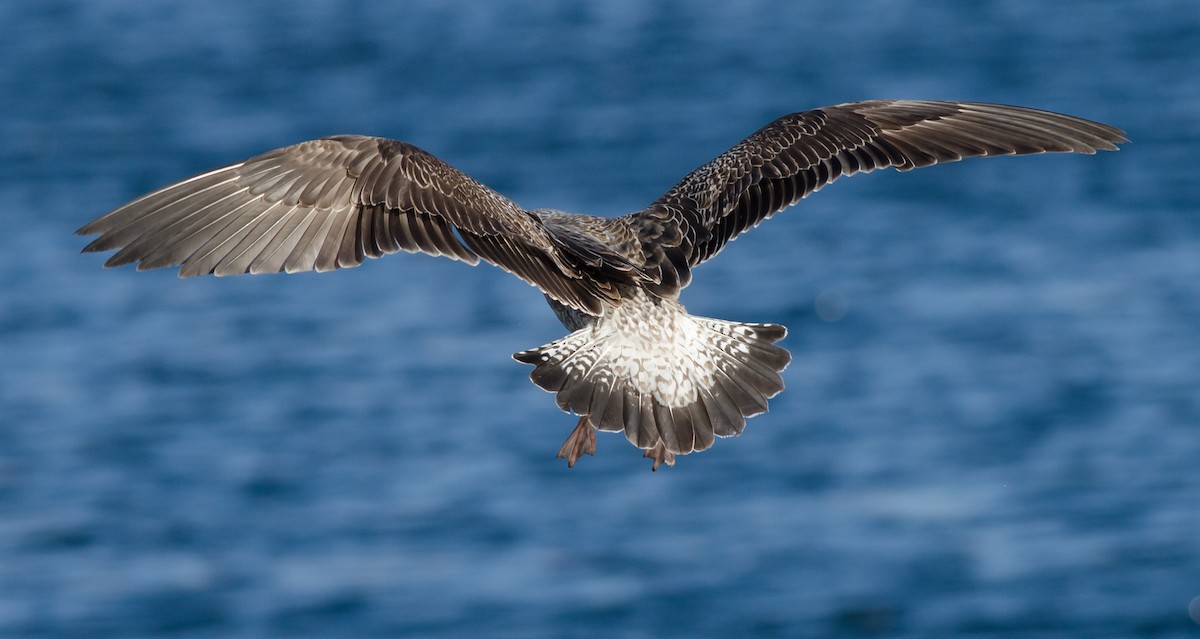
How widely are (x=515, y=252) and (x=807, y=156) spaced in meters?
1.44

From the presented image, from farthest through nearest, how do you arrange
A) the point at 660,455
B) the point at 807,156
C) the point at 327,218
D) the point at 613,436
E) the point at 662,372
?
the point at 613,436 → the point at 807,156 → the point at 660,455 → the point at 662,372 → the point at 327,218

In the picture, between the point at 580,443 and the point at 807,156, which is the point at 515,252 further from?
the point at 807,156

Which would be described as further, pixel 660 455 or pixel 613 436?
pixel 613 436

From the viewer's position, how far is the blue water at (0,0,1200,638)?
14.2 m

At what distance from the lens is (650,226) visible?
23.2ft

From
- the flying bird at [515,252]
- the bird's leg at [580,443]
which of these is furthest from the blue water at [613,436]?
the flying bird at [515,252]

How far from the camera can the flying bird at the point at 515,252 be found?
250 inches

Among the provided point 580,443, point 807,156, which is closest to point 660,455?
point 580,443

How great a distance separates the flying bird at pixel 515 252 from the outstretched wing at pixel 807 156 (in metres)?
0.03

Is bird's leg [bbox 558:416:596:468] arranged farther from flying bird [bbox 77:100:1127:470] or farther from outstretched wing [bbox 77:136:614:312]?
outstretched wing [bbox 77:136:614:312]

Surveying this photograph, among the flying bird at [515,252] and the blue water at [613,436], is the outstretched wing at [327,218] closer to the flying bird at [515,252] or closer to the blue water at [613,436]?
the flying bird at [515,252]

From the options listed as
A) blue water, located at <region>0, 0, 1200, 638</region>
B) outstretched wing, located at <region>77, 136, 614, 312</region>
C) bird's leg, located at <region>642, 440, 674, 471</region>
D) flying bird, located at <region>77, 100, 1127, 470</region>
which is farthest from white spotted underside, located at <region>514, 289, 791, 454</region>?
blue water, located at <region>0, 0, 1200, 638</region>

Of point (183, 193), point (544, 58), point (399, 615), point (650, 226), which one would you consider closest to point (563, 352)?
point (650, 226)

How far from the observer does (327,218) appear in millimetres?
6449
